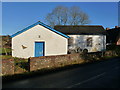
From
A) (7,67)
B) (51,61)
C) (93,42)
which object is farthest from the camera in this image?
(93,42)

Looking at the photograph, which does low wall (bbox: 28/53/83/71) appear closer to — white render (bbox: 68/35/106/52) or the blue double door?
the blue double door

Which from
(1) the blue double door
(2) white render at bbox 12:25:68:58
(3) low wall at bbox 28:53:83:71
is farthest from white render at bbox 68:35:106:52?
(3) low wall at bbox 28:53:83:71

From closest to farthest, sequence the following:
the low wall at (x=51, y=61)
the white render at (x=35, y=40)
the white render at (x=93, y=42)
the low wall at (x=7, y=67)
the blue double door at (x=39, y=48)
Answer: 1. the low wall at (x=7, y=67)
2. the low wall at (x=51, y=61)
3. the white render at (x=35, y=40)
4. the blue double door at (x=39, y=48)
5. the white render at (x=93, y=42)

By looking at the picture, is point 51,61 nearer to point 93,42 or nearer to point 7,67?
point 7,67

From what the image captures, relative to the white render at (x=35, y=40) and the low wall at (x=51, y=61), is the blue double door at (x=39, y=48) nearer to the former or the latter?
the white render at (x=35, y=40)

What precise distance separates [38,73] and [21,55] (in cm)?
640

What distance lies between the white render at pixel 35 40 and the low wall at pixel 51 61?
3.49 meters

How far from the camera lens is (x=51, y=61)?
30.7ft

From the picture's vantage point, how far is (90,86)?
530 centimetres

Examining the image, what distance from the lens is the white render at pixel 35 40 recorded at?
13.1 metres

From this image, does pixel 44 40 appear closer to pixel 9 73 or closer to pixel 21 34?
pixel 21 34

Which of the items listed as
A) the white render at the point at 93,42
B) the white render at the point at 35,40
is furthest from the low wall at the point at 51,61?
the white render at the point at 93,42

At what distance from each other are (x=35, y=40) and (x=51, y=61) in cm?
500

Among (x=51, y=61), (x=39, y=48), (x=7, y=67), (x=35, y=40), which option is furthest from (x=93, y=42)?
(x=7, y=67)
